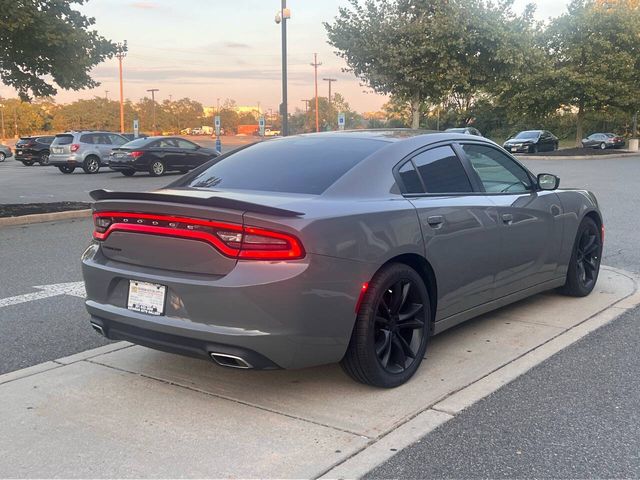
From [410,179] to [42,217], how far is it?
9.23m

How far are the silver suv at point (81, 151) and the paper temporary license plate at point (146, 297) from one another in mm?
23371

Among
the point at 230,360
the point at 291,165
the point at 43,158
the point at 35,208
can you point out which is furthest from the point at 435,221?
the point at 43,158

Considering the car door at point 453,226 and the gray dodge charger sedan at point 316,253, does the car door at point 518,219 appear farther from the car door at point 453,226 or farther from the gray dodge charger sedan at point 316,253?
the car door at point 453,226

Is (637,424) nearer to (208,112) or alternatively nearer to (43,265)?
(43,265)

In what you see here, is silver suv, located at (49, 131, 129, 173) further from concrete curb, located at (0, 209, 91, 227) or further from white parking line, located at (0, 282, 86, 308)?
white parking line, located at (0, 282, 86, 308)

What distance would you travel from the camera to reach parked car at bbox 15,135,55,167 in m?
33.4

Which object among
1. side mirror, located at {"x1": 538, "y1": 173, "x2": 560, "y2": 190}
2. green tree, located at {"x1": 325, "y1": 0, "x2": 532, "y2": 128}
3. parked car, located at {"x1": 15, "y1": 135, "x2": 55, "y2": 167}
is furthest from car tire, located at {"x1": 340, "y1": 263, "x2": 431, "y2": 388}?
parked car, located at {"x1": 15, "y1": 135, "x2": 55, "y2": 167}

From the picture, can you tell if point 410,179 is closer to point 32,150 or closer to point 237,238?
point 237,238

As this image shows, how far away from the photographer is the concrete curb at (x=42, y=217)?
11.4 m

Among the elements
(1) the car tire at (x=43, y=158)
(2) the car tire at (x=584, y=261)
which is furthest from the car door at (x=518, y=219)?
→ (1) the car tire at (x=43, y=158)

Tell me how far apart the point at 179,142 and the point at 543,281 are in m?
20.4

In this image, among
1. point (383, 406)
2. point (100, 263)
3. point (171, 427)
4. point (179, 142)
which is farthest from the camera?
point (179, 142)

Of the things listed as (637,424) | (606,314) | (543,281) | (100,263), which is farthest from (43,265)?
(637,424)

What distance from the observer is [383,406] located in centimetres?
378
